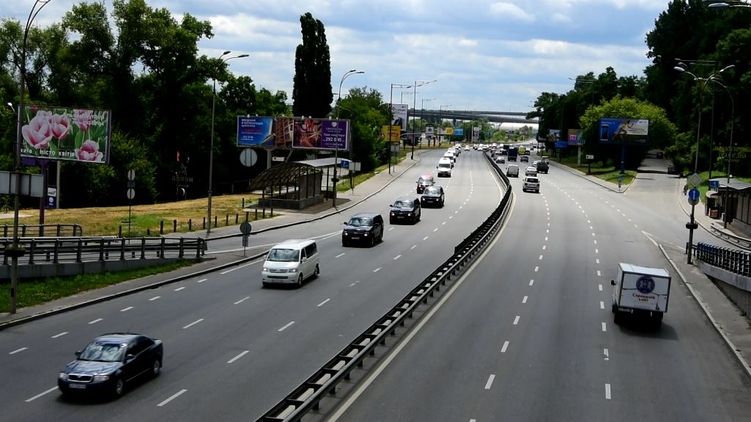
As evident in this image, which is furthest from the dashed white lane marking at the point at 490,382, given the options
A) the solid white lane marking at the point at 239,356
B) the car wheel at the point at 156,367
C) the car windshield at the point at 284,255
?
the car windshield at the point at 284,255

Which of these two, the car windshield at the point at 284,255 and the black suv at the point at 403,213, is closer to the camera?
the car windshield at the point at 284,255

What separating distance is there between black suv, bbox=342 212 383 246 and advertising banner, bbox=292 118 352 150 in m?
31.5

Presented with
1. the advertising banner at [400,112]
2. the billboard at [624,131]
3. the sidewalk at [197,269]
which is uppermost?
the advertising banner at [400,112]

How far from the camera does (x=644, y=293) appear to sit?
94.8 ft

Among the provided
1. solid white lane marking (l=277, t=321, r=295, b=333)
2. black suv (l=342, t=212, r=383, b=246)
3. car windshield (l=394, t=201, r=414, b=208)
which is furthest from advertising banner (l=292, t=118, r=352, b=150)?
solid white lane marking (l=277, t=321, r=295, b=333)

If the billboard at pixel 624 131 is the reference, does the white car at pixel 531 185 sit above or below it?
below

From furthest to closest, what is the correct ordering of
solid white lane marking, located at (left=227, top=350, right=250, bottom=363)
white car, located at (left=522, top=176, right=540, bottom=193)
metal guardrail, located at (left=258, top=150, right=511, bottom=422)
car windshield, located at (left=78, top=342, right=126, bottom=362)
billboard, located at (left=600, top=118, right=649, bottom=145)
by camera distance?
billboard, located at (left=600, top=118, right=649, bottom=145) < white car, located at (left=522, top=176, right=540, bottom=193) < solid white lane marking, located at (left=227, top=350, right=250, bottom=363) < car windshield, located at (left=78, top=342, right=126, bottom=362) < metal guardrail, located at (left=258, top=150, right=511, bottom=422)

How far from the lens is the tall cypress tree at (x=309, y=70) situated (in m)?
110

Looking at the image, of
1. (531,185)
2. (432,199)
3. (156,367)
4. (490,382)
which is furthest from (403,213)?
(156,367)

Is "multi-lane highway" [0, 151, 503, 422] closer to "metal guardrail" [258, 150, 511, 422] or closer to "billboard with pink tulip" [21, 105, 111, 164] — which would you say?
"metal guardrail" [258, 150, 511, 422]

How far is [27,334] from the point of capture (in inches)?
1033

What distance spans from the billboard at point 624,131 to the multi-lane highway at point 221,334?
75823 mm

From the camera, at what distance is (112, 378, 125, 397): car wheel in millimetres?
19050

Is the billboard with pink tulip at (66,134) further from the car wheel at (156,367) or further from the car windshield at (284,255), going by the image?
the car wheel at (156,367)
